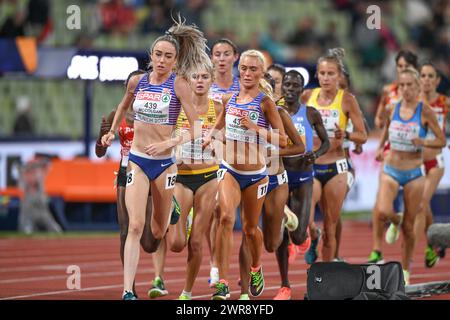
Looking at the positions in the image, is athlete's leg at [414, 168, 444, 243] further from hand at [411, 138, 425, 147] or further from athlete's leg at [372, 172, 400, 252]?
hand at [411, 138, 425, 147]

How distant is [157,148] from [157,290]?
6.06 ft

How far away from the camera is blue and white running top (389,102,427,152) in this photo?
13711 millimetres

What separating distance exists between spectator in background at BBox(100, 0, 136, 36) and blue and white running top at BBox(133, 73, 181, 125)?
12.7m

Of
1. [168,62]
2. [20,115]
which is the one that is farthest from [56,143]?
[168,62]

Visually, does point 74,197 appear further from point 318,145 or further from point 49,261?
point 318,145

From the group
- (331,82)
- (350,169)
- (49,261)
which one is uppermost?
(331,82)

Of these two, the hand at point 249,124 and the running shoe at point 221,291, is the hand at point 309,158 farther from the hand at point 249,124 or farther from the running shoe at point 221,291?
the running shoe at point 221,291

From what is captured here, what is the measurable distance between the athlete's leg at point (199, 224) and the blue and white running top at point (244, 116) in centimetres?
58

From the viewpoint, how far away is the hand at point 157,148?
10.5 metres

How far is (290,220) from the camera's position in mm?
12133

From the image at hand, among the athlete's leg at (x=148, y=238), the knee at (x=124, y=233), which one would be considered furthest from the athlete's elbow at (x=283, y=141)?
the knee at (x=124, y=233)

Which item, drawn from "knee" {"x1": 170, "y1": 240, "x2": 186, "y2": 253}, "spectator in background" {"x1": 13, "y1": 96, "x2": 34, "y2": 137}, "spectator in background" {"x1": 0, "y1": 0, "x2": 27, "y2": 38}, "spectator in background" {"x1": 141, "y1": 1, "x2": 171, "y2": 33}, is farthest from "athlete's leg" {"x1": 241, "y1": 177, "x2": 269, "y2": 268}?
"spectator in background" {"x1": 141, "y1": 1, "x2": 171, "y2": 33}

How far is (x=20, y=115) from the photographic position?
67.3 ft
